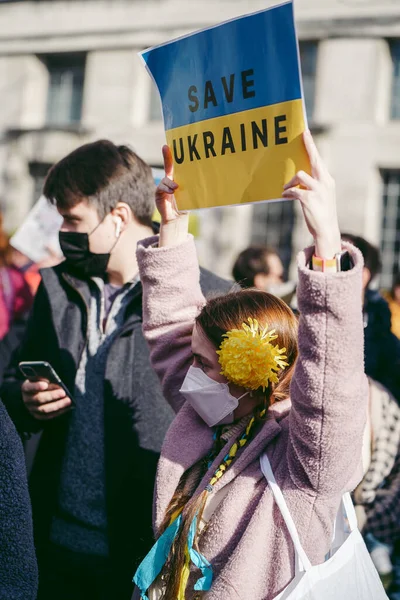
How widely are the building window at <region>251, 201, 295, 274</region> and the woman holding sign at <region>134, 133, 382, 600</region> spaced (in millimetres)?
12419

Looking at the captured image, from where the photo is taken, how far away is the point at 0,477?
4.08 feet

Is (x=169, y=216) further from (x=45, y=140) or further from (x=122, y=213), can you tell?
(x=45, y=140)

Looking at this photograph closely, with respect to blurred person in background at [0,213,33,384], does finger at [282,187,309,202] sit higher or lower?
higher

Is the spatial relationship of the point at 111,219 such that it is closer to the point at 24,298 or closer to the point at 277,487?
the point at 277,487

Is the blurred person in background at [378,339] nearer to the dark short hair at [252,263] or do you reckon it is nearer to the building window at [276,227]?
the dark short hair at [252,263]

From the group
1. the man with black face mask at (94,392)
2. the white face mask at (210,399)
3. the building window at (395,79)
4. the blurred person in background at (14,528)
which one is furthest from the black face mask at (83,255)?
the building window at (395,79)

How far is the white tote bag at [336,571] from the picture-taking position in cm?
152

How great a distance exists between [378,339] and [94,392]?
2.04 m

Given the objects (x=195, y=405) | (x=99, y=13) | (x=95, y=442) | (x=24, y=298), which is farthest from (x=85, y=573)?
(x=99, y=13)

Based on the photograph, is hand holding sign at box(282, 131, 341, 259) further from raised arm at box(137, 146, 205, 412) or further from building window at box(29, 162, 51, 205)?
building window at box(29, 162, 51, 205)

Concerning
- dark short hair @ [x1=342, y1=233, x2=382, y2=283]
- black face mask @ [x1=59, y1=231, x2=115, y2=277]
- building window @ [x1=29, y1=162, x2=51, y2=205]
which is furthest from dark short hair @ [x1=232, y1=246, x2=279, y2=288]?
building window @ [x1=29, y1=162, x2=51, y2=205]

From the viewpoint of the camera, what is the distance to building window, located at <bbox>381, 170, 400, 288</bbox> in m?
13.9

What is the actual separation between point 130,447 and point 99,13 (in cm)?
1516

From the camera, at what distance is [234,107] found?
6.15 ft
